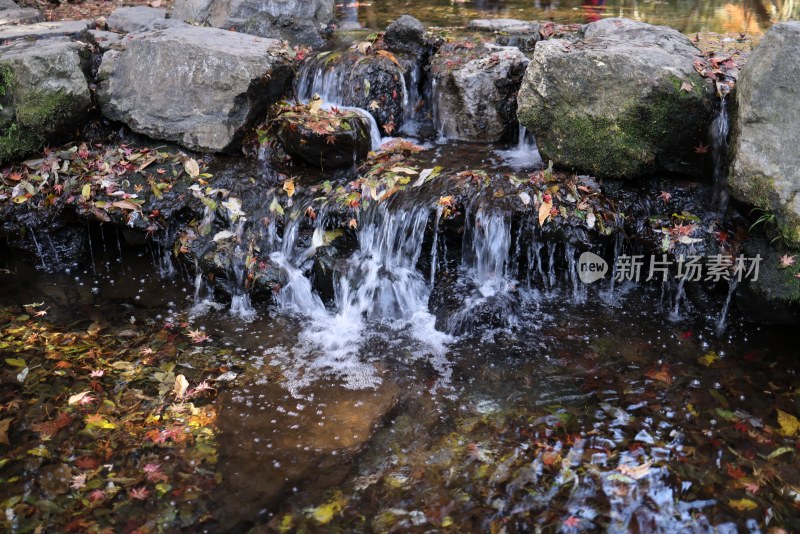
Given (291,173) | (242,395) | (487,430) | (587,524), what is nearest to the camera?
(587,524)

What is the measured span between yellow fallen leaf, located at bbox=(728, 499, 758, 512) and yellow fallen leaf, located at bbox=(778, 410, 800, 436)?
767mm

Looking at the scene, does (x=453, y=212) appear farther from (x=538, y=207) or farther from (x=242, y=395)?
(x=242, y=395)

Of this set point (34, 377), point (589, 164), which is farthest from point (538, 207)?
point (34, 377)

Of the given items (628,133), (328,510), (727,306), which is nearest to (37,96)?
(328,510)

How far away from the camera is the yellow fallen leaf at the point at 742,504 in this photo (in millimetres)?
3699

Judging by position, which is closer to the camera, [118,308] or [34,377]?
[34,377]

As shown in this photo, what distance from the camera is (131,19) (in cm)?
866

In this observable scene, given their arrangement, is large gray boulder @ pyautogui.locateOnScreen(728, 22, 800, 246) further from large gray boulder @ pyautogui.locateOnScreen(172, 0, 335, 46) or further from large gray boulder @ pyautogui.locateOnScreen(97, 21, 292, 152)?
large gray boulder @ pyautogui.locateOnScreen(172, 0, 335, 46)

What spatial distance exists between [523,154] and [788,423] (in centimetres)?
366

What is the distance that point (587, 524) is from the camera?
3598 millimetres

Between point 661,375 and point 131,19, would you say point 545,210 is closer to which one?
point 661,375

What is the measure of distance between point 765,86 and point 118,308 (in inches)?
236

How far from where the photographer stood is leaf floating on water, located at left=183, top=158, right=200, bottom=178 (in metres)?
6.63

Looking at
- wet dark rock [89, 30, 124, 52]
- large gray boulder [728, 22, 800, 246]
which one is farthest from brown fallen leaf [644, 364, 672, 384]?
wet dark rock [89, 30, 124, 52]
